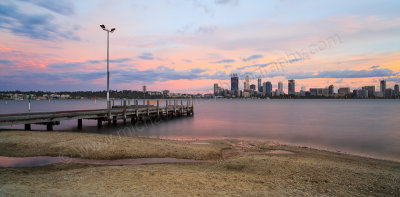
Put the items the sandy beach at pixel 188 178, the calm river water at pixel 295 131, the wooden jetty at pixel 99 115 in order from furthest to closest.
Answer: the calm river water at pixel 295 131, the wooden jetty at pixel 99 115, the sandy beach at pixel 188 178

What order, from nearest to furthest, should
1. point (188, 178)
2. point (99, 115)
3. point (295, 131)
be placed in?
point (188, 178), point (99, 115), point (295, 131)

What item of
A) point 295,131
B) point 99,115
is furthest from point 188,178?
point 295,131

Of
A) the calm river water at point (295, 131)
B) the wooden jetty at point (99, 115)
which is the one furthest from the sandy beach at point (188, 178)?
the calm river water at point (295, 131)

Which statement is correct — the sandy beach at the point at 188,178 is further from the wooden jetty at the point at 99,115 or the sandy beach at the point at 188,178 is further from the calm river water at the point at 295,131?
the calm river water at the point at 295,131

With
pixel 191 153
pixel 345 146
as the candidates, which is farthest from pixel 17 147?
pixel 345 146

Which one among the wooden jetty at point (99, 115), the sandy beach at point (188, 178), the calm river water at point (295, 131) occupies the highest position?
the wooden jetty at point (99, 115)

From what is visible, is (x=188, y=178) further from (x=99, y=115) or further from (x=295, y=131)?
(x=295, y=131)

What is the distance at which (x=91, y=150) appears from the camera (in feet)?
42.9

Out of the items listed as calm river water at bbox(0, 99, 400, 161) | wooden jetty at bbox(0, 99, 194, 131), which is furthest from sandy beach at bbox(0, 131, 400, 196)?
calm river water at bbox(0, 99, 400, 161)

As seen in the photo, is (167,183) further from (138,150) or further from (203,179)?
(138,150)

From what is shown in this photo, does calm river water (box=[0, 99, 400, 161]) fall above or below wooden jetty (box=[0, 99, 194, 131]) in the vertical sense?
below

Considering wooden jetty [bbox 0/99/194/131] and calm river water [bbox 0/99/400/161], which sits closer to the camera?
wooden jetty [bbox 0/99/194/131]

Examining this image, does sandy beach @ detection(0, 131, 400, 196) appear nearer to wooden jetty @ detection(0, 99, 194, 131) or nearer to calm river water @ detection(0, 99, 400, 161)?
wooden jetty @ detection(0, 99, 194, 131)

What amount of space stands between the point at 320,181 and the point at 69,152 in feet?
37.9
